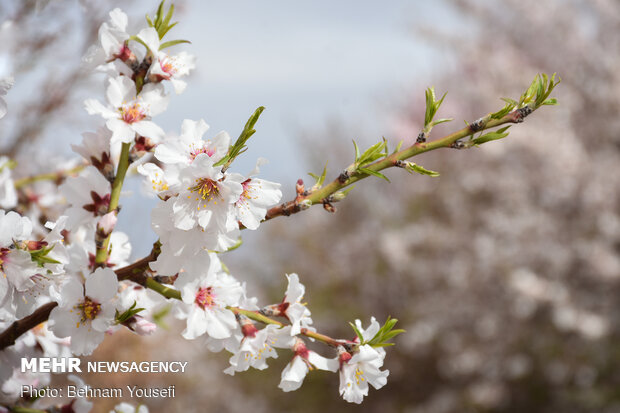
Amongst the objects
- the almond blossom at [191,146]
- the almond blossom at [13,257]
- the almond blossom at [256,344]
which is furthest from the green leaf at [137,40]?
the almond blossom at [256,344]

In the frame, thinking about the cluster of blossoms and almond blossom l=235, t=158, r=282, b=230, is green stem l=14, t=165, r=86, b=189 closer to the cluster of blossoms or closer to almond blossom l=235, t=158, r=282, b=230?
the cluster of blossoms

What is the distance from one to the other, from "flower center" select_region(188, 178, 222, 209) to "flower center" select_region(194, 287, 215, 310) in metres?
0.13

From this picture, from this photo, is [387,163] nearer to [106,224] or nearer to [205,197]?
[205,197]

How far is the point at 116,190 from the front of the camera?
64 centimetres

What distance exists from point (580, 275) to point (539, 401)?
103 centimetres

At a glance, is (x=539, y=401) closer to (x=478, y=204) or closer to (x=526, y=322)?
(x=526, y=322)

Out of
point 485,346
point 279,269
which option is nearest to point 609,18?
point 485,346

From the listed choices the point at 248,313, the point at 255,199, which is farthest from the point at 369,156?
the point at 248,313

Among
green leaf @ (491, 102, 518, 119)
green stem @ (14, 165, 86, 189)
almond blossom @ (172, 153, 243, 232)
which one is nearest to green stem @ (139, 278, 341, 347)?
almond blossom @ (172, 153, 243, 232)

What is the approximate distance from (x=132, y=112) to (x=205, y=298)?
0.78 feet

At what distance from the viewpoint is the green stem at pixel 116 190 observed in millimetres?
621

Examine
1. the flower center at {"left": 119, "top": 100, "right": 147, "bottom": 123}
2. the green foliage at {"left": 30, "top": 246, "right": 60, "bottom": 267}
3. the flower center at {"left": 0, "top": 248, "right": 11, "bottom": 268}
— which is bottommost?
the flower center at {"left": 0, "top": 248, "right": 11, "bottom": 268}

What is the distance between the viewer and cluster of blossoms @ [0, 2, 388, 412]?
1.82 feet

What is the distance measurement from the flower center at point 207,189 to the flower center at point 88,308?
0.19m
